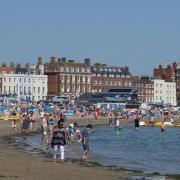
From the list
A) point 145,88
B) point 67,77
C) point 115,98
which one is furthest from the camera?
point 145,88

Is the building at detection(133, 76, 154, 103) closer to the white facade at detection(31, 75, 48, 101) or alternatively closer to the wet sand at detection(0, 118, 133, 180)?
the white facade at detection(31, 75, 48, 101)

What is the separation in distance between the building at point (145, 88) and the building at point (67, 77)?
1783cm

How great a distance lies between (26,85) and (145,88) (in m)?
40.9

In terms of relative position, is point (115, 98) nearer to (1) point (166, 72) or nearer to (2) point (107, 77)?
(2) point (107, 77)

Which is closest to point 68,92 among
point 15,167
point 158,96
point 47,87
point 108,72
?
point 47,87

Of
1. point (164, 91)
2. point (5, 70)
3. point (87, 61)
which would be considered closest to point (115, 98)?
point (5, 70)

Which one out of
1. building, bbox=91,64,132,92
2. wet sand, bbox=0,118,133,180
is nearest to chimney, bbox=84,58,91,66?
building, bbox=91,64,132,92

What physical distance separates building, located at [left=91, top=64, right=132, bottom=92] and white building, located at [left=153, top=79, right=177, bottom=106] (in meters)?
10.8

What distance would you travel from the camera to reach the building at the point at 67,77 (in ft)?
478

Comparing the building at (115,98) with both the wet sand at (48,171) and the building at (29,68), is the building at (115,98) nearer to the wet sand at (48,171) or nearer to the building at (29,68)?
the building at (29,68)

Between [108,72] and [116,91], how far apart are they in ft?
59.7

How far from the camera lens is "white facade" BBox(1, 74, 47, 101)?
13575 cm

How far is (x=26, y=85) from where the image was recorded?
14050cm

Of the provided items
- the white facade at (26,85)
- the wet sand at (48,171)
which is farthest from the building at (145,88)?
the wet sand at (48,171)
